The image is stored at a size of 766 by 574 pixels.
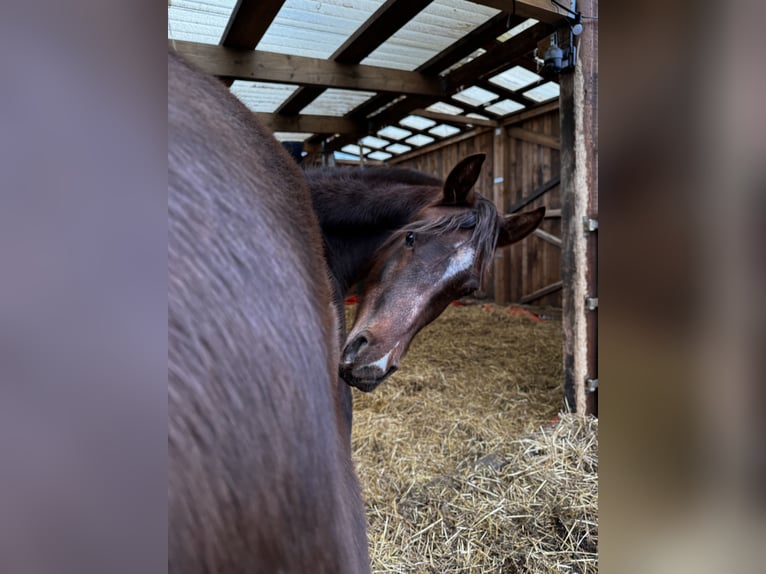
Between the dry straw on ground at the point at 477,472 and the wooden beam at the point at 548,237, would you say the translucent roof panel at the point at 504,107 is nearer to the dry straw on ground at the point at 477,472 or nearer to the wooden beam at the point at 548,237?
the wooden beam at the point at 548,237

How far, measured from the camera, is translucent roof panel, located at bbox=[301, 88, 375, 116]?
381 centimetres

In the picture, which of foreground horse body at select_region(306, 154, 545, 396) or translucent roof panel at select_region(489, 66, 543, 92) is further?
translucent roof panel at select_region(489, 66, 543, 92)

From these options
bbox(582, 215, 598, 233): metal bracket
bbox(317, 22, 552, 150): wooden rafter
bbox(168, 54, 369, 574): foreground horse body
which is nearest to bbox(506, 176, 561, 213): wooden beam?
bbox(317, 22, 552, 150): wooden rafter

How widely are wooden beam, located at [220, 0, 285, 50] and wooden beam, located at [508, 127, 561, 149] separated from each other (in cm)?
440

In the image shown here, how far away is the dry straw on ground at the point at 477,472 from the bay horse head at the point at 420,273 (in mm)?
714

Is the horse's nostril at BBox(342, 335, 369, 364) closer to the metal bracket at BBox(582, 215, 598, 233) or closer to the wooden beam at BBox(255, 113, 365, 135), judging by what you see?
the metal bracket at BBox(582, 215, 598, 233)

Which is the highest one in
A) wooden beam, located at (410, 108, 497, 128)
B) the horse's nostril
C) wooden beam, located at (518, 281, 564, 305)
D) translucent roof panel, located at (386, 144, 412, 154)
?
translucent roof panel, located at (386, 144, 412, 154)

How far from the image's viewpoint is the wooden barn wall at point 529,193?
580 centimetres

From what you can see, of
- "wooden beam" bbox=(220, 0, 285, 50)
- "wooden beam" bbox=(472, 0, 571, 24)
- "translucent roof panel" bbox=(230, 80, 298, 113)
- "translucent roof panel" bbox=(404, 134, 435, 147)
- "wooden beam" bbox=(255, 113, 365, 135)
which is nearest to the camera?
"wooden beam" bbox=(472, 0, 571, 24)

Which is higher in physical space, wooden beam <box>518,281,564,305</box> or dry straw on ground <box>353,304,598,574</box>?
wooden beam <box>518,281,564,305</box>

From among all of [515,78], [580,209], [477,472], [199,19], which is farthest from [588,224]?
[515,78]

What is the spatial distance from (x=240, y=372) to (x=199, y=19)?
2.85 m
